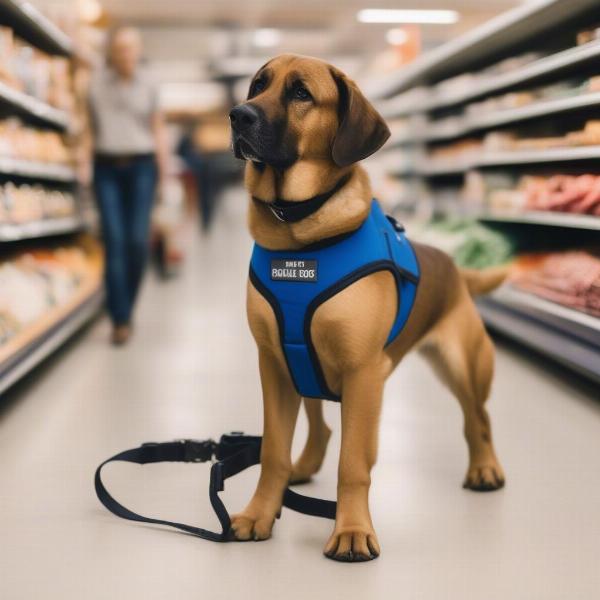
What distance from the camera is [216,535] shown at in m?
1.93

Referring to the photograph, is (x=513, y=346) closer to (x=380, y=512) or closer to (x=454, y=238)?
(x=454, y=238)

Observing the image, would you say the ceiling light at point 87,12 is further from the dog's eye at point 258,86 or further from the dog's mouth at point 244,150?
the dog's mouth at point 244,150

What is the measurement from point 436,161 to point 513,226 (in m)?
1.97

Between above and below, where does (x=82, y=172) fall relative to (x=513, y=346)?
above

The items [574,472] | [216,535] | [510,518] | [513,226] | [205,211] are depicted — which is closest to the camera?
[216,535]

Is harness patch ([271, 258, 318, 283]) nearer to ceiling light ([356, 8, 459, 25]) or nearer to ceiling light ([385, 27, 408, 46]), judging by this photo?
ceiling light ([356, 8, 459, 25])

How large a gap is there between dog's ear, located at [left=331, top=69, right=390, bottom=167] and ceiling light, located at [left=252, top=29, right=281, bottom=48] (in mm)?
16685

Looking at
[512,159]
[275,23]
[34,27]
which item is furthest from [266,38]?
[512,159]

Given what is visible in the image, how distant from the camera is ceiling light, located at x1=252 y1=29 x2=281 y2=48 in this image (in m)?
17.6

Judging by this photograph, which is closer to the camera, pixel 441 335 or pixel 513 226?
pixel 441 335

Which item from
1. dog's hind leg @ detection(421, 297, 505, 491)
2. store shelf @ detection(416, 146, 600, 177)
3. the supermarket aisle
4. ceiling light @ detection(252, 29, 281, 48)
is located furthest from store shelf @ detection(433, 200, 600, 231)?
ceiling light @ detection(252, 29, 281, 48)

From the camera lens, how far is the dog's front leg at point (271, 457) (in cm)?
196

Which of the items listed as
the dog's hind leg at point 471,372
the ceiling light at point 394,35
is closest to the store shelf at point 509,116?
the dog's hind leg at point 471,372

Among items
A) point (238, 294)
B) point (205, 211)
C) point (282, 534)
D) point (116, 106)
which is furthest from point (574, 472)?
point (205, 211)
